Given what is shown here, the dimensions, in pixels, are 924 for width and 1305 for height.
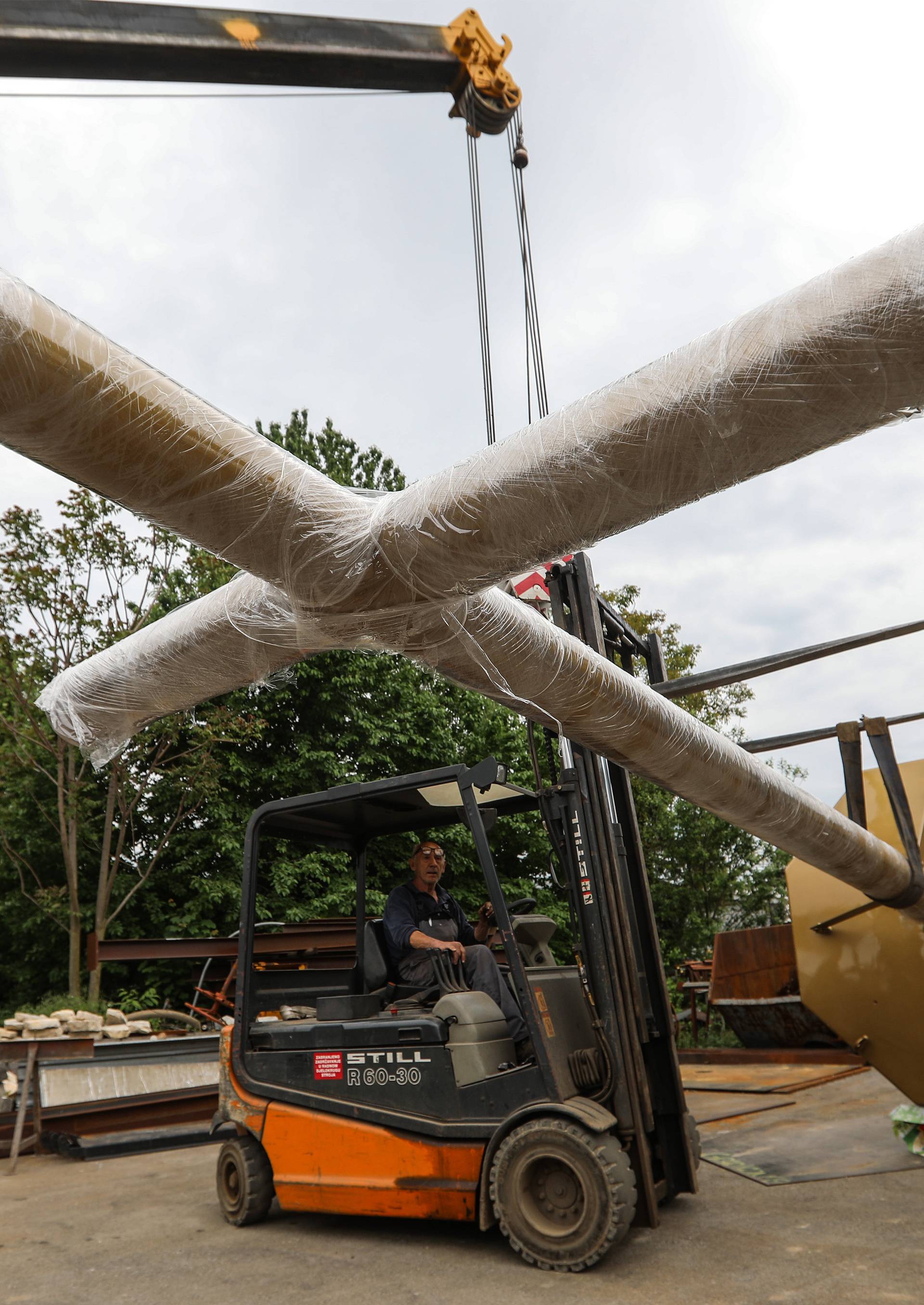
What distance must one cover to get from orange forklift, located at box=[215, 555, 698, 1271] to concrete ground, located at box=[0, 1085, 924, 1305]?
0.59ft

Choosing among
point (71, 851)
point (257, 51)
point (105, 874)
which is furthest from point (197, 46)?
point (105, 874)

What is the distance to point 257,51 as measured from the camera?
5.40 meters

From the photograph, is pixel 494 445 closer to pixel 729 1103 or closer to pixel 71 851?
pixel 729 1103

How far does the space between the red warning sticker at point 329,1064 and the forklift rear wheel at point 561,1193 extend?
98 cm

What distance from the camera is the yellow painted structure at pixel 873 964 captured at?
5.94 meters

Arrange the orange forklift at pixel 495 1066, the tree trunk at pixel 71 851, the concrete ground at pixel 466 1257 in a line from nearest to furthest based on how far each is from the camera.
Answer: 1. the concrete ground at pixel 466 1257
2. the orange forklift at pixel 495 1066
3. the tree trunk at pixel 71 851

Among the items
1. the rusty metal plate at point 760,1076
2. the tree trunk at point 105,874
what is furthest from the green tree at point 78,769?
the rusty metal plate at point 760,1076

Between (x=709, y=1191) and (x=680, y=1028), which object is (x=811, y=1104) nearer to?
(x=709, y=1191)

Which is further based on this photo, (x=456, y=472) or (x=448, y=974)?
(x=448, y=974)

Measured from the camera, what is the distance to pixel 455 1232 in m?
4.91

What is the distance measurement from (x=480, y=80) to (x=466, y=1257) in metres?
6.95

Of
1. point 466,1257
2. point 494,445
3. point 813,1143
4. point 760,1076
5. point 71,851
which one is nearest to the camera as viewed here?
point 494,445

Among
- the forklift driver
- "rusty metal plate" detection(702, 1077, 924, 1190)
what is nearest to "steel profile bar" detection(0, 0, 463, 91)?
the forklift driver

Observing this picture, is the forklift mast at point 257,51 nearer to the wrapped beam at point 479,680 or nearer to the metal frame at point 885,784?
the wrapped beam at point 479,680
